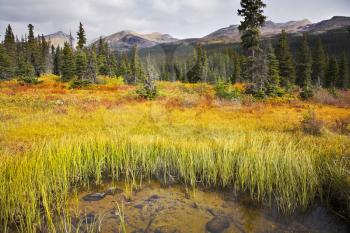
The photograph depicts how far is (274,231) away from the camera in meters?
3.86

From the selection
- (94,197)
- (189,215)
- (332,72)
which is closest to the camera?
(189,215)

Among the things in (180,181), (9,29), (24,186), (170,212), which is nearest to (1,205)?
(24,186)

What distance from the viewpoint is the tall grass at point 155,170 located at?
414 cm

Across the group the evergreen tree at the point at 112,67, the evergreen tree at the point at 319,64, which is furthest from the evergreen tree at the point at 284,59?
the evergreen tree at the point at 112,67

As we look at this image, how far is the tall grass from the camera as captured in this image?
4145 mm

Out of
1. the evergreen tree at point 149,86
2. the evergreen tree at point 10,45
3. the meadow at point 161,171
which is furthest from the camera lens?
the evergreen tree at point 10,45

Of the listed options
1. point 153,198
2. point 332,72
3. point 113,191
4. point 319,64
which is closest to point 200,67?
point 319,64

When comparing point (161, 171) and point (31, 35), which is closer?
point (161, 171)

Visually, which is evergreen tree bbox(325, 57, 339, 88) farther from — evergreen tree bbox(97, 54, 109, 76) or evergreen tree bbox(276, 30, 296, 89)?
evergreen tree bbox(97, 54, 109, 76)

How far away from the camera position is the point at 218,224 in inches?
160

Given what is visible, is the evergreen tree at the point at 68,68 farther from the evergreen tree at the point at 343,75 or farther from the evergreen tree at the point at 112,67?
the evergreen tree at the point at 343,75

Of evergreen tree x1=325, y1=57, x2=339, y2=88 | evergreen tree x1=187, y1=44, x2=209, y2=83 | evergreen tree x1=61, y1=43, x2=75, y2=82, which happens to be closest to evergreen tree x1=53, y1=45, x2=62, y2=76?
evergreen tree x1=61, y1=43, x2=75, y2=82

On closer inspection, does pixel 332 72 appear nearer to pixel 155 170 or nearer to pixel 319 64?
pixel 319 64

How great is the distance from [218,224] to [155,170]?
2.49m
